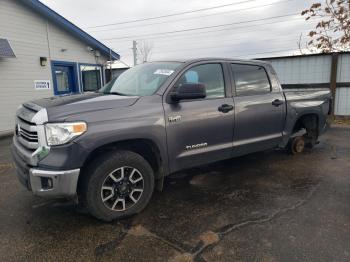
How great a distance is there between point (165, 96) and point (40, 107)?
55.2 inches

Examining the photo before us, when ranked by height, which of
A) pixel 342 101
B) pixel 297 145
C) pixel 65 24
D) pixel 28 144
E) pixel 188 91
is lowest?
pixel 297 145

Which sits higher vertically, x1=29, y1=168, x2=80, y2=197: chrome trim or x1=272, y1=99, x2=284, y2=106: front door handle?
x1=272, y1=99, x2=284, y2=106: front door handle

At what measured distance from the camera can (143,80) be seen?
3.97 metres

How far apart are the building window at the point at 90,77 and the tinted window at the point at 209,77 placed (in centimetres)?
930

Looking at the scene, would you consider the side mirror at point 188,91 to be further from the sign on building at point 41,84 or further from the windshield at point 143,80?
the sign on building at point 41,84

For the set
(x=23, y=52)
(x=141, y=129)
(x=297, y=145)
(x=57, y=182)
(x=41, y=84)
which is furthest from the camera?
(x=41, y=84)

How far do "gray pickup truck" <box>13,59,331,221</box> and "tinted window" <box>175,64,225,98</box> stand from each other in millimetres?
14

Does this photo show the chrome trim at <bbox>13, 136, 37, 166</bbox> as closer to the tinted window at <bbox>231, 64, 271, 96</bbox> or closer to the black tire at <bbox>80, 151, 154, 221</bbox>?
the black tire at <bbox>80, 151, 154, 221</bbox>

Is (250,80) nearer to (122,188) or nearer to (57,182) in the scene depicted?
(122,188)

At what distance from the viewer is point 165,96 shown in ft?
11.4

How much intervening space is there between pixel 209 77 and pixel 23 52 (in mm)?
8433

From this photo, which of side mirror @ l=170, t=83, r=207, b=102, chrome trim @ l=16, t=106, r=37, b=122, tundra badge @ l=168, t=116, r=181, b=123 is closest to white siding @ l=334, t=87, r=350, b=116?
side mirror @ l=170, t=83, r=207, b=102

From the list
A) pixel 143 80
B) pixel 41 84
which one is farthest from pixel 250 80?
pixel 41 84

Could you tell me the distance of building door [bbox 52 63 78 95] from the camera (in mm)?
11273
